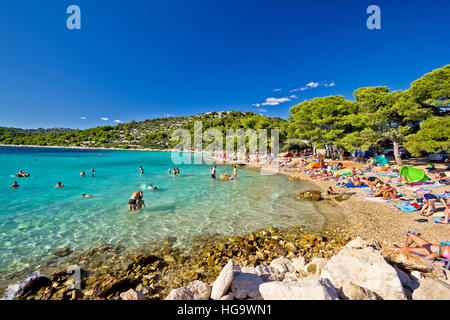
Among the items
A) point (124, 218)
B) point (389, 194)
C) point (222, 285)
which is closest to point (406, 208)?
point (389, 194)

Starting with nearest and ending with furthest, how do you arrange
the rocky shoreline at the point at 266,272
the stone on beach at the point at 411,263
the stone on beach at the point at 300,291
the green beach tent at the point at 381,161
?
the stone on beach at the point at 300,291
the rocky shoreline at the point at 266,272
the stone on beach at the point at 411,263
the green beach tent at the point at 381,161

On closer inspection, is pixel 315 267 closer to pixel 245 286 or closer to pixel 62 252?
pixel 245 286

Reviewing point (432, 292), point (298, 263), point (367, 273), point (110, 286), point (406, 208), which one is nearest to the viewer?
point (432, 292)

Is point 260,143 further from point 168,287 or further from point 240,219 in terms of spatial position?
point 168,287

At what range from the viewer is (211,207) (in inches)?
454

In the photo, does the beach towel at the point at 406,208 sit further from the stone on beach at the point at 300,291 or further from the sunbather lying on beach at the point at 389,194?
the stone on beach at the point at 300,291

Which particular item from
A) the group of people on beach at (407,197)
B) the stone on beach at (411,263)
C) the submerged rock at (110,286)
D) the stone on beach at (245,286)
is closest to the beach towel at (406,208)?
the group of people on beach at (407,197)

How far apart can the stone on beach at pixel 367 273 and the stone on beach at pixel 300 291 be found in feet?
2.53

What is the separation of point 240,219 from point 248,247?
3047 mm

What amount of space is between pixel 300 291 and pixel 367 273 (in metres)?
1.67

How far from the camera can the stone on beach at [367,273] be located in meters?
3.32

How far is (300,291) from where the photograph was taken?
9.87 feet

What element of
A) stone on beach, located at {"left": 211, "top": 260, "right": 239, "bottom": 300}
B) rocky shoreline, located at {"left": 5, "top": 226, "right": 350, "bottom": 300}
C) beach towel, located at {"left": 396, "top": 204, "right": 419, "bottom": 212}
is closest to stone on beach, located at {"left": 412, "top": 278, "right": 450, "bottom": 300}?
rocky shoreline, located at {"left": 5, "top": 226, "right": 350, "bottom": 300}
